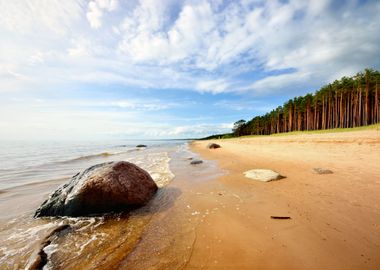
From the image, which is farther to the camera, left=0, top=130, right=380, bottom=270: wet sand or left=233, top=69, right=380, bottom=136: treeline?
left=233, top=69, right=380, bottom=136: treeline

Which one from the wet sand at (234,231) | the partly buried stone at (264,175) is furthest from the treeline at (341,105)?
the wet sand at (234,231)

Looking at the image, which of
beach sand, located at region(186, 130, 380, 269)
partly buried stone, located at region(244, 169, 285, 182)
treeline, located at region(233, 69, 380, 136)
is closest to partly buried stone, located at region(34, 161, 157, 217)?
beach sand, located at region(186, 130, 380, 269)

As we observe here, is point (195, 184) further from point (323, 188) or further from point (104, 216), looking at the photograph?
point (323, 188)

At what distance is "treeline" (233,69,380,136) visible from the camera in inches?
1526

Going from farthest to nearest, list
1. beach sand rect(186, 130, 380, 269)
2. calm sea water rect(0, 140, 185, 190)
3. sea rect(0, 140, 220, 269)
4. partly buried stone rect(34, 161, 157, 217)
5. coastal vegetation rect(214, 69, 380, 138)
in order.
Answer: coastal vegetation rect(214, 69, 380, 138) < calm sea water rect(0, 140, 185, 190) < partly buried stone rect(34, 161, 157, 217) < sea rect(0, 140, 220, 269) < beach sand rect(186, 130, 380, 269)

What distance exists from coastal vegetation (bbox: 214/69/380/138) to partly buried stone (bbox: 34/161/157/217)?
164 feet

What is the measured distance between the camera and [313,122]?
53062mm

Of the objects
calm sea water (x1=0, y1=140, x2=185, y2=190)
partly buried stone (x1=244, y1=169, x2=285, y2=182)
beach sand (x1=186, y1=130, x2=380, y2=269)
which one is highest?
partly buried stone (x1=244, y1=169, x2=285, y2=182)

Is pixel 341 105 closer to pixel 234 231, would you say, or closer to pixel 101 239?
pixel 234 231

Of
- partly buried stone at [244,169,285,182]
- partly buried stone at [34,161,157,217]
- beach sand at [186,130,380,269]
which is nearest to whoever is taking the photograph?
beach sand at [186,130,380,269]

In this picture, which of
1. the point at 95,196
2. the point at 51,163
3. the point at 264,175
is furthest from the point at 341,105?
the point at 51,163

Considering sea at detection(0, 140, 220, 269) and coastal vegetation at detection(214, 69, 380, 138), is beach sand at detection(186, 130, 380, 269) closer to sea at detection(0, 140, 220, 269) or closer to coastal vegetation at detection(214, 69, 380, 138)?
sea at detection(0, 140, 220, 269)

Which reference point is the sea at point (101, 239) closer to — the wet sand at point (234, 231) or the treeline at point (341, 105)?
the wet sand at point (234, 231)

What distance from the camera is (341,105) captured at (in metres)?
43.3
